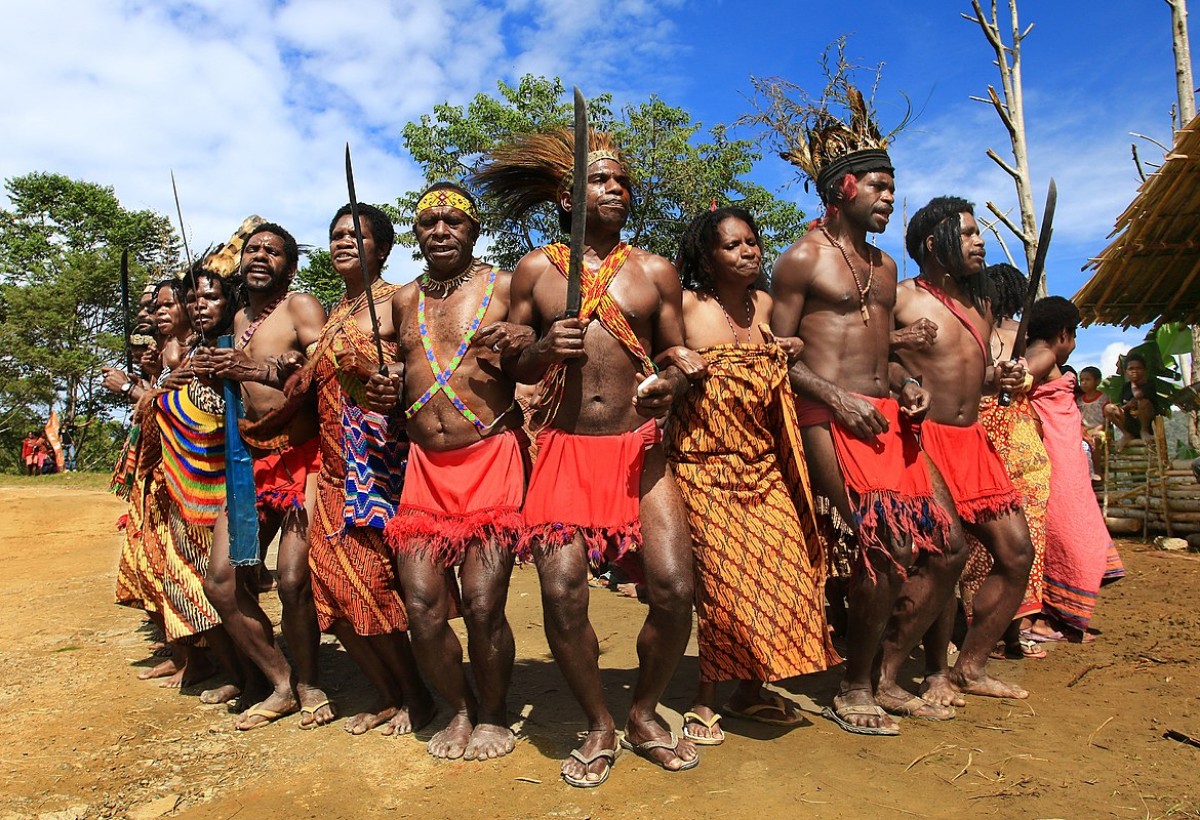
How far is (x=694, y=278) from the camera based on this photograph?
151 inches

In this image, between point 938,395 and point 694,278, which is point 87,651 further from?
point 938,395

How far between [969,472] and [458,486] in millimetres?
2359

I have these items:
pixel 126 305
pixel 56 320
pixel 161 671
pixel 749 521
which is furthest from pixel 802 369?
pixel 56 320

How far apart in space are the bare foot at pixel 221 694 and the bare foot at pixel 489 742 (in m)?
1.53

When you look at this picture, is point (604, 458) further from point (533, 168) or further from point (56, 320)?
point (56, 320)

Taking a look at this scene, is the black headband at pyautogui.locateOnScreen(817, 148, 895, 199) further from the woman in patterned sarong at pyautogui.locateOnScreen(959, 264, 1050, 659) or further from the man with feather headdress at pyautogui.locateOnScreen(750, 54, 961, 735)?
the woman in patterned sarong at pyautogui.locateOnScreen(959, 264, 1050, 659)

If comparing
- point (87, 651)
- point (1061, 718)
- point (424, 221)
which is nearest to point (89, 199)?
point (87, 651)

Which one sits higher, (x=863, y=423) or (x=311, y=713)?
(x=863, y=423)

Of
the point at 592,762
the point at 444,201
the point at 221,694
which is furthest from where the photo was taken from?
the point at 221,694

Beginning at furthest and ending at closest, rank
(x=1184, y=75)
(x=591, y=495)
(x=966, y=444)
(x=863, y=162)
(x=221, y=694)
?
(x=1184, y=75) → (x=221, y=694) → (x=966, y=444) → (x=863, y=162) → (x=591, y=495)

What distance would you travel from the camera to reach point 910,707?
11.7ft

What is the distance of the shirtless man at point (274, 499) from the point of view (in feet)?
12.4

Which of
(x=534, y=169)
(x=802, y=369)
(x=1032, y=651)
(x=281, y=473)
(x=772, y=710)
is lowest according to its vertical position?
(x=1032, y=651)

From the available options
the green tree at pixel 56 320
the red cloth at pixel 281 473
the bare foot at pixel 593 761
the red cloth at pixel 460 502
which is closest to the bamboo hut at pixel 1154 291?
the red cloth at pixel 460 502
